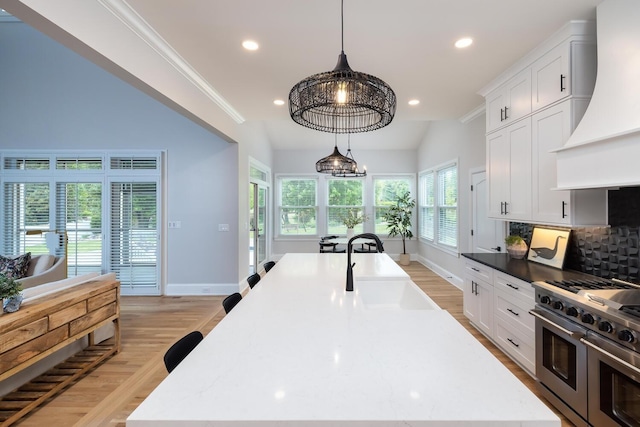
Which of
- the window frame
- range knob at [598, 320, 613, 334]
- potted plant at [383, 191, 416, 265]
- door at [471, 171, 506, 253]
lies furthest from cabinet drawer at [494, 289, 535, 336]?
potted plant at [383, 191, 416, 265]

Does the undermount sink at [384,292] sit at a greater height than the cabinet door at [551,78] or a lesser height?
lesser

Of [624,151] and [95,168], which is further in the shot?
[95,168]

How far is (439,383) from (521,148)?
2.68m

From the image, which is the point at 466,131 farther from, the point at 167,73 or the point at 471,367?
the point at 471,367

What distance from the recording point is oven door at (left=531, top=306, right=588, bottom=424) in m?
1.76

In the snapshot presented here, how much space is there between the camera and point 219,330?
4.21 feet

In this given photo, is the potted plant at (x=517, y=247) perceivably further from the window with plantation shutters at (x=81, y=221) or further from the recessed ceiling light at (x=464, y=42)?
the window with plantation shutters at (x=81, y=221)

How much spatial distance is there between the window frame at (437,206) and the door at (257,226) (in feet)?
12.1

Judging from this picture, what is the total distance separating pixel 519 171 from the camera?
109 inches

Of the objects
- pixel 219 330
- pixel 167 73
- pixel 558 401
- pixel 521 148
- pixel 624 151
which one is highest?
pixel 167 73

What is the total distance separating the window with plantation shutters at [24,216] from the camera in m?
4.57

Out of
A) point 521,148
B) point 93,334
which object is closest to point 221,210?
point 93,334

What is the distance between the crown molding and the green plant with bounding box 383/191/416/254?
4.79 meters

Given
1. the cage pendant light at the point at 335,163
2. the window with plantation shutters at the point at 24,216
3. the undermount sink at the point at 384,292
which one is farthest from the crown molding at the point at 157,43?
the window with plantation shutters at the point at 24,216
